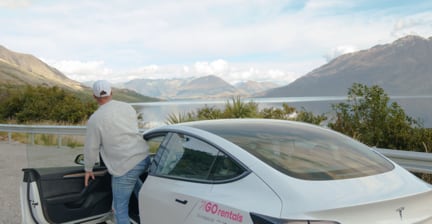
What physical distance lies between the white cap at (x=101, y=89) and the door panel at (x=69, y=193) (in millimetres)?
793

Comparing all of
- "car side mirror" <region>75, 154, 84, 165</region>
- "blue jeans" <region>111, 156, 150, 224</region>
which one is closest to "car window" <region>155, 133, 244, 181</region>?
"blue jeans" <region>111, 156, 150, 224</region>

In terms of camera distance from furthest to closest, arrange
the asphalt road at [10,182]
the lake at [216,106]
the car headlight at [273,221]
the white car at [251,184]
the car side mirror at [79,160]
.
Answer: the lake at [216,106] < the asphalt road at [10,182] < the car side mirror at [79,160] < the white car at [251,184] < the car headlight at [273,221]

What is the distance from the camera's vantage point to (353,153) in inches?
133

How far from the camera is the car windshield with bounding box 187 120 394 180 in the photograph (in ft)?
9.66

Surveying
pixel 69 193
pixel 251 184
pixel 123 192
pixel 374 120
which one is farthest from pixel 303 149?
pixel 374 120

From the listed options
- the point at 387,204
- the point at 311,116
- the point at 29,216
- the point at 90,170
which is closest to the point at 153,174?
the point at 90,170

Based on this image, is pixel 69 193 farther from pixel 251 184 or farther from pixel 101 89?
pixel 251 184

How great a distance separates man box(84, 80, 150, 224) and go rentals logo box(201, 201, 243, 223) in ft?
4.13

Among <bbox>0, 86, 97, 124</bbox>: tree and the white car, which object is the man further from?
<bbox>0, 86, 97, 124</bbox>: tree

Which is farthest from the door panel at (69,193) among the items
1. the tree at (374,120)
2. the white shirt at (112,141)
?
the tree at (374,120)

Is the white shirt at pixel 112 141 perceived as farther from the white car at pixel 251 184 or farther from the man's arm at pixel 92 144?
the white car at pixel 251 184

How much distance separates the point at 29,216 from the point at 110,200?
0.79 m

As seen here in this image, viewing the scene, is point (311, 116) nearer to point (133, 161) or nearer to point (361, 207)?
point (133, 161)

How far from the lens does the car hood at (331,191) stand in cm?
251
